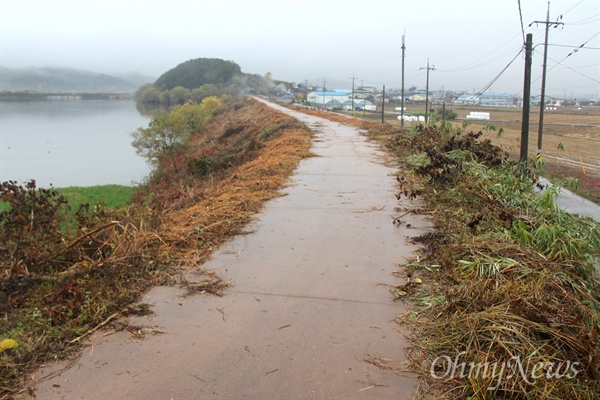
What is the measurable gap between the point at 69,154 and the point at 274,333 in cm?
4842

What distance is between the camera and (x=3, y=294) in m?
3.81

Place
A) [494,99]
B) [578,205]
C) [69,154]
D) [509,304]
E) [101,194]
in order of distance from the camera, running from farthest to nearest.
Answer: [494,99]
[69,154]
[101,194]
[578,205]
[509,304]

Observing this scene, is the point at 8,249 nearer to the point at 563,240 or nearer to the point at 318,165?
the point at 563,240

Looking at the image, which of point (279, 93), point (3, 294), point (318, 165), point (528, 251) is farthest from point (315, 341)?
point (279, 93)

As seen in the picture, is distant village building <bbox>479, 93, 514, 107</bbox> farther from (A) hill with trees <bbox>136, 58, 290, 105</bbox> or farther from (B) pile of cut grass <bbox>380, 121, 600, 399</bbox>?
(B) pile of cut grass <bbox>380, 121, 600, 399</bbox>

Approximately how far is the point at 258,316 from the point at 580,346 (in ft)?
7.10

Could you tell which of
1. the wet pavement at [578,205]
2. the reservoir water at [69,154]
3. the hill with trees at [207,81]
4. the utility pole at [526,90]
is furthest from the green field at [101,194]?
the hill with trees at [207,81]

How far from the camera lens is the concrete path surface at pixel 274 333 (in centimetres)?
283

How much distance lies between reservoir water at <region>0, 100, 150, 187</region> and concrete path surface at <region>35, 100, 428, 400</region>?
19274mm

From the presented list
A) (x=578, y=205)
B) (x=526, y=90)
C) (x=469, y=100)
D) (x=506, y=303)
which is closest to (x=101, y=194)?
(x=526, y=90)

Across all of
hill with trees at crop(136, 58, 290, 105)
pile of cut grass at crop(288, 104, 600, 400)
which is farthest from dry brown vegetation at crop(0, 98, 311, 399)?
hill with trees at crop(136, 58, 290, 105)

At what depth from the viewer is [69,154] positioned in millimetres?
46156

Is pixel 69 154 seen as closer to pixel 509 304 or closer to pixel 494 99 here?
pixel 509 304

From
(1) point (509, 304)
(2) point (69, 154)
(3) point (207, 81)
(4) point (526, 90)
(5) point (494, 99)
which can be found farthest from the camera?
(3) point (207, 81)
